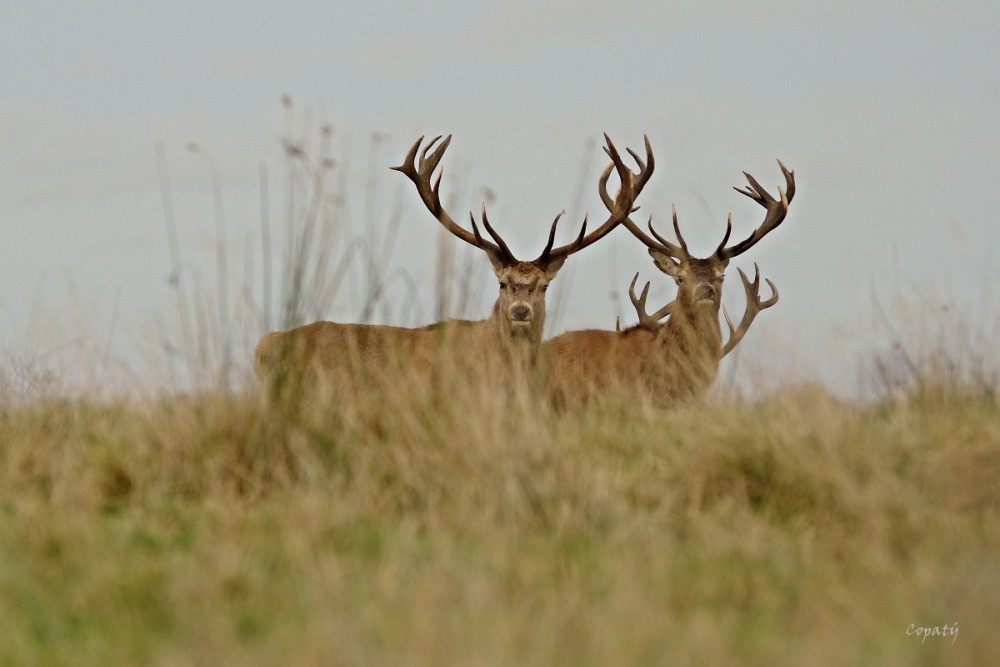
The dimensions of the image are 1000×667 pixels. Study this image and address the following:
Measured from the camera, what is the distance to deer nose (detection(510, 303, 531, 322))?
29.3 ft

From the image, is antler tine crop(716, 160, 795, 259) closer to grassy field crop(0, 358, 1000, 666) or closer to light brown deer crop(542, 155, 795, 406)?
light brown deer crop(542, 155, 795, 406)

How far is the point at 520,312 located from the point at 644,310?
7.62ft

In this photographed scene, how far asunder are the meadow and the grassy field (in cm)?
1

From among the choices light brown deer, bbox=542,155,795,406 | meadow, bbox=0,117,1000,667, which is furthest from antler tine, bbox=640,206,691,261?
meadow, bbox=0,117,1000,667

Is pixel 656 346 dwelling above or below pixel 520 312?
below

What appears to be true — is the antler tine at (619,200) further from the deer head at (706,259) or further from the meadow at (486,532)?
the meadow at (486,532)

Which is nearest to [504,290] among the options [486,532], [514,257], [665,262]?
[514,257]

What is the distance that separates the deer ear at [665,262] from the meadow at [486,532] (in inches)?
151

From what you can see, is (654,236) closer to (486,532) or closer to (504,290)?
(504,290)

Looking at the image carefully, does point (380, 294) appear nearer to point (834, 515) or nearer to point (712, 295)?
point (834, 515)

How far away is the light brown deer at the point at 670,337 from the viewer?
986 cm

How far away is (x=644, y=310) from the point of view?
11.0 meters

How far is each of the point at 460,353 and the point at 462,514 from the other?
6.21ft

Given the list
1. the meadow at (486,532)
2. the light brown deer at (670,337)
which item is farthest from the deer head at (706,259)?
the meadow at (486,532)
